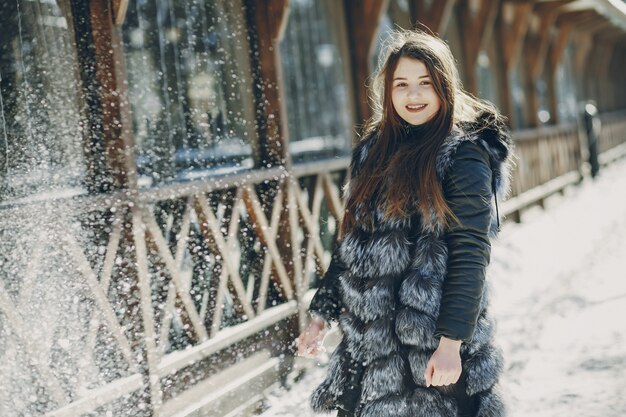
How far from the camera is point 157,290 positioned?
390 cm

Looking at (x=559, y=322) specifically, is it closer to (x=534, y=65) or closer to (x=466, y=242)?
(x=466, y=242)

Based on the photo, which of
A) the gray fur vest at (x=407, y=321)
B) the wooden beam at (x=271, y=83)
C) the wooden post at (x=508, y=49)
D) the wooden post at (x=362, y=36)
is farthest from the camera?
the wooden post at (x=508, y=49)

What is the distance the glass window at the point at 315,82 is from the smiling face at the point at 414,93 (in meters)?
3.56

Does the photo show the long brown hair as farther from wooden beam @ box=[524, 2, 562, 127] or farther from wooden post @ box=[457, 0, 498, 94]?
wooden beam @ box=[524, 2, 562, 127]

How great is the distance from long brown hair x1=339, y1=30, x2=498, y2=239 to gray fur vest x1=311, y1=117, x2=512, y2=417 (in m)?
0.04

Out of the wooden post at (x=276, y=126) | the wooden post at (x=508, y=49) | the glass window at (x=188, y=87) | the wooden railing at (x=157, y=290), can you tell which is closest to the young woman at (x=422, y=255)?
the wooden railing at (x=157, y=290)

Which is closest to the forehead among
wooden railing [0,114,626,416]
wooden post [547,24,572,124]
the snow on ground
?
the snow on ground

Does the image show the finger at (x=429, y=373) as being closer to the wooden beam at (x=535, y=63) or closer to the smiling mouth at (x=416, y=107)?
the smiling mouth at (x=416, y=107)

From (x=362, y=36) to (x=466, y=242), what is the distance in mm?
4627

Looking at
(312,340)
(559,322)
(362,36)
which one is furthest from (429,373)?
(362,36)

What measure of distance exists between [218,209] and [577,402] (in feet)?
7.64

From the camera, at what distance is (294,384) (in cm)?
446

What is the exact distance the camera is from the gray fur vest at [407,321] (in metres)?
2.13

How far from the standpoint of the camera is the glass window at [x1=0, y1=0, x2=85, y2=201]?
134 inches
